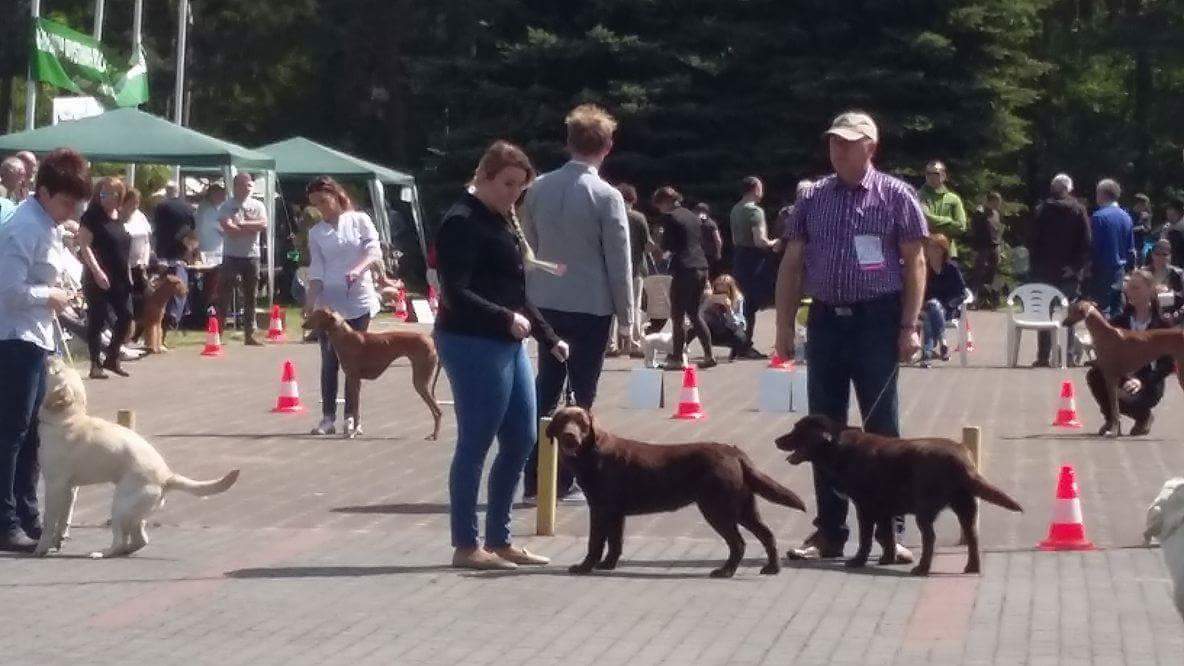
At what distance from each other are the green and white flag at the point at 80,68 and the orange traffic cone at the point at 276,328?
445 cm

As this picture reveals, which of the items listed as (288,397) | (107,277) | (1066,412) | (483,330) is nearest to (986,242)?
(107,277)

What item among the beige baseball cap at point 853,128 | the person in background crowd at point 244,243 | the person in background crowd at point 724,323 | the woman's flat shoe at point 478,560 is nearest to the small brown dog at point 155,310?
the person in background crowd at point 244,243

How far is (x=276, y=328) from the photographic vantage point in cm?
2675

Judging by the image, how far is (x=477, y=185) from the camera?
920cm

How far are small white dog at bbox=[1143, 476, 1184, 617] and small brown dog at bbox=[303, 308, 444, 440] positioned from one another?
893cm

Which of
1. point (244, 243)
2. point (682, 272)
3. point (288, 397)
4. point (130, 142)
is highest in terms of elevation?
point (130, 142)

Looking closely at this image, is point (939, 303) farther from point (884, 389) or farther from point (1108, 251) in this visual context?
point (884, 389)

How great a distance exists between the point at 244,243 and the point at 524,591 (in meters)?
17.6

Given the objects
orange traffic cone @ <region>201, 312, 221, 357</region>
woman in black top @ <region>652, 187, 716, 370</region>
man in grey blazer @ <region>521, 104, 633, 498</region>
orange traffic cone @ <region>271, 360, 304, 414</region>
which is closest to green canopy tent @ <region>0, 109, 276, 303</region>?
orange traffic cone @ <region>201, 312, 221, 357</region>

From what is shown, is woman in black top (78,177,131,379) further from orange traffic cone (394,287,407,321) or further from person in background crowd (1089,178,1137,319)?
person in background crowd (1089,178,1137,319)

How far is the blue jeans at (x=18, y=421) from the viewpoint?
9.50m

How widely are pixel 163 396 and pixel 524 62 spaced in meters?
23.6

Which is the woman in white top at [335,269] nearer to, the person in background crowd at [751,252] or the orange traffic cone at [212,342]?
the orange traffic cone at [212,342]

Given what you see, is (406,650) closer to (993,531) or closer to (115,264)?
(993,531)
